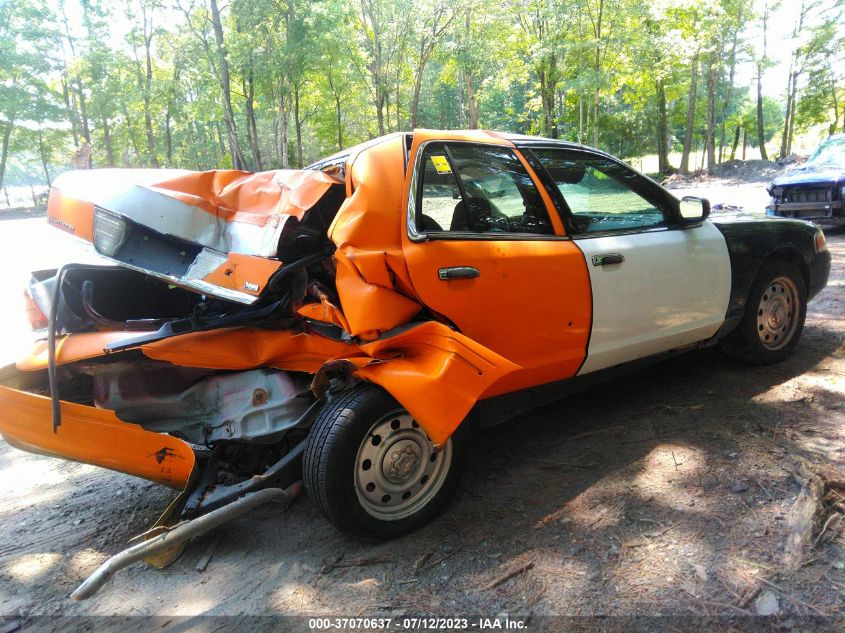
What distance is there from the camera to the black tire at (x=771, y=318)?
4.14 m

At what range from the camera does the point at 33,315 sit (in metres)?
2.94

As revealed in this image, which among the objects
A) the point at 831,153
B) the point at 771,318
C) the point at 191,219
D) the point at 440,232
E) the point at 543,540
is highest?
the point at 831,153

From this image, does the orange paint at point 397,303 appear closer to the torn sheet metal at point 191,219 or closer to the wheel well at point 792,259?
the torn sheet metal at point 191,219

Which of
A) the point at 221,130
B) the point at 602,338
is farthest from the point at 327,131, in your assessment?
the point at 602,338

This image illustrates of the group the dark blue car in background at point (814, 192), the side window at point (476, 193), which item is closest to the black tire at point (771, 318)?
the side window at point (476, 193)

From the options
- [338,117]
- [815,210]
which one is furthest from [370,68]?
[815,210]

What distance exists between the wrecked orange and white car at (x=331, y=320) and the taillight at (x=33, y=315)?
1 cm

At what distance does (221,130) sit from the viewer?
42.3 m

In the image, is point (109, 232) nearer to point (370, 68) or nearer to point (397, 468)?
point (397, 468)

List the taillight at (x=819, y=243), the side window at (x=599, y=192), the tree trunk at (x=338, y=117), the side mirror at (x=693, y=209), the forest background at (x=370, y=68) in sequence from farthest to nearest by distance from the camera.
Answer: the tree trunk at (x=338, y=117)
the forest background at (x=370, y=68)
the taillight at (x=819, y=243)
the side mirror at (x=693, y=209)
the side window at (x=599, y=192)

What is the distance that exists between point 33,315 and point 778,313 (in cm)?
494

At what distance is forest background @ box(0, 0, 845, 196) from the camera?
1848cm

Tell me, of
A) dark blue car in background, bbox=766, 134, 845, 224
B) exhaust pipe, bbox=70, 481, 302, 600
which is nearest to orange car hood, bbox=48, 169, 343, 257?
exhaust pipe, bbox=70, 481, 302, 600

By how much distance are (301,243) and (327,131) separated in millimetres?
30342
